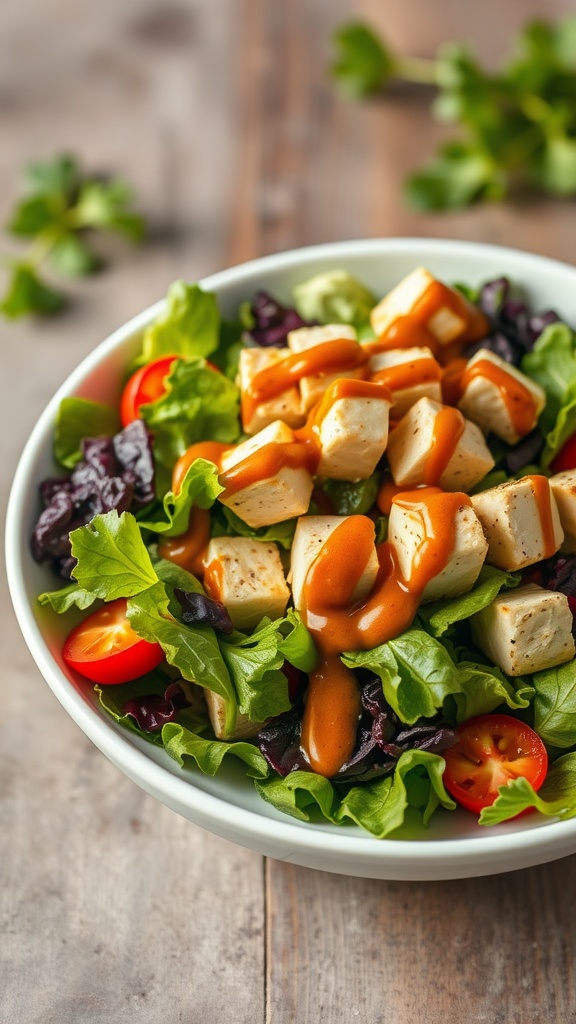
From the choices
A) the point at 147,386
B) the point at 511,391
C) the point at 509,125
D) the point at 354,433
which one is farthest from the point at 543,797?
the point at 509,125

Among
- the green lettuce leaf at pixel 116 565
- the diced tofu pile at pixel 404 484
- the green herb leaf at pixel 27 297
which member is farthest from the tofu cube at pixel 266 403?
the green herb leaf at pixel 27 297

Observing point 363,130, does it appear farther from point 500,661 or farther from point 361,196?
point 500,661

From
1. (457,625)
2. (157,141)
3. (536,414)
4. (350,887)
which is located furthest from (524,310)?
(157,141)

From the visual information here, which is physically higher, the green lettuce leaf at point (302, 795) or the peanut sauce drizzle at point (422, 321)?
the peanut sauce drizzle at point (422, 321)

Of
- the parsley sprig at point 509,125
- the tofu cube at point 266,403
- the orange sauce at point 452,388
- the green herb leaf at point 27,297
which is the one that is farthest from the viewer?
the parsley sprig at point 509,125

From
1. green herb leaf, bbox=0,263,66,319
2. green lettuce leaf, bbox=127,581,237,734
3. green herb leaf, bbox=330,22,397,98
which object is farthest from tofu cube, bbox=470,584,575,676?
green herb leaf, bbox=330,22,397,98

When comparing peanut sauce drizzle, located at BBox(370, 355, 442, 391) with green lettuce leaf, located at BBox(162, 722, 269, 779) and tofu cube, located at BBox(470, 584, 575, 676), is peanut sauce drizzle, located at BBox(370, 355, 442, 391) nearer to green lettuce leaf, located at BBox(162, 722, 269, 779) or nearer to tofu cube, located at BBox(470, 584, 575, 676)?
tofu cube, located at BBox(470, 584, 575, 676)

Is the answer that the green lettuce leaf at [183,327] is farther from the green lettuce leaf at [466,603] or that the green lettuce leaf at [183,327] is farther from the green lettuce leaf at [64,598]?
the green lettuce leaf at [466,603]
